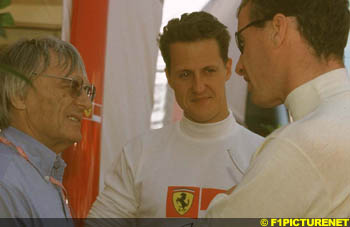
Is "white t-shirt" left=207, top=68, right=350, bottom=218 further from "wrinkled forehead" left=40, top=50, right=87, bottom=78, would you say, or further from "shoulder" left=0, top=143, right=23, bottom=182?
"wrinkled forehead" left=40, top=50, right=87, bottom=78

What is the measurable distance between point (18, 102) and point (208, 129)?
0.89 meters

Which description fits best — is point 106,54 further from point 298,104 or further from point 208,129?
point 298,104

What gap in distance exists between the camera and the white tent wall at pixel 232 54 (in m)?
4.12

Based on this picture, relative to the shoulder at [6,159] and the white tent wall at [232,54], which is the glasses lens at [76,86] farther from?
the white tent wall at [232,54]

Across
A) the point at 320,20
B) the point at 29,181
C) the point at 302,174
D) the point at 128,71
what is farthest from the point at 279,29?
the point at 128,71

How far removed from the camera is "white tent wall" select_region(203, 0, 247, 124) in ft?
13.5

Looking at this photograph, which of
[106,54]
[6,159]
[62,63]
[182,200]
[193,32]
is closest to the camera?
[6,159]

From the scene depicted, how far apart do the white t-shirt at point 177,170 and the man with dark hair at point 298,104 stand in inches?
27.9

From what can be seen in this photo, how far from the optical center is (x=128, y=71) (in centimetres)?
326

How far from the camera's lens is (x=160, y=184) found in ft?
6.98

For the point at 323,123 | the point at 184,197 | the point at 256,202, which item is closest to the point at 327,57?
the point at 323,123

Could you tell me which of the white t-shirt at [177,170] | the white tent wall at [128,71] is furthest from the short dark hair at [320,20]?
the white tent wall at [128,71]

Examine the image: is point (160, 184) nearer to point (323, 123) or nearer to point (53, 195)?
point (53, 195)

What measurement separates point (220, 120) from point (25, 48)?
0.96 m
